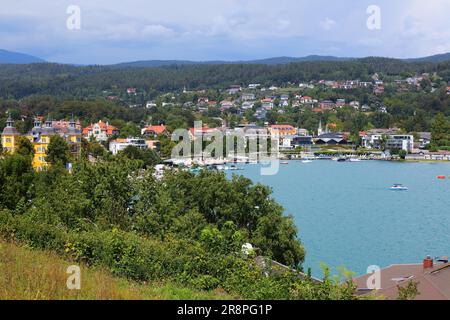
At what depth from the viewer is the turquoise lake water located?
45.4 feet

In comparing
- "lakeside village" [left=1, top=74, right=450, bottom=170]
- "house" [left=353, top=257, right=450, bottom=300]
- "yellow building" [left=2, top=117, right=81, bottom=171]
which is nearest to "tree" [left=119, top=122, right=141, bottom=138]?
"lakeside village" [left=1, top=74, right=450, bottom=170]

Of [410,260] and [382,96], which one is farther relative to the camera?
[382,96]

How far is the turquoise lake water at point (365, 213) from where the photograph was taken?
45.4 ft

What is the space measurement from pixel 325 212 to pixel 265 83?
2763 inches

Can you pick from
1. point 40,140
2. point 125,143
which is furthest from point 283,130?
point 40,140

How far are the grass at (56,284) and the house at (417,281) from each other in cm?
243

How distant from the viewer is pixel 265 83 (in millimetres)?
89188

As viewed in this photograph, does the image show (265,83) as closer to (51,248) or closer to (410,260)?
(410,260)

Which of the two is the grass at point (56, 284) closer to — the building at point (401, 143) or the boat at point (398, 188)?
the boat at point (398, 188)

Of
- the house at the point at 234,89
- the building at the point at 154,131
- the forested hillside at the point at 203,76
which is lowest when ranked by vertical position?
the building at the point at 154,131

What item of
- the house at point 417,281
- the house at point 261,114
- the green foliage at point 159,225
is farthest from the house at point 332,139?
the house at point 417,281

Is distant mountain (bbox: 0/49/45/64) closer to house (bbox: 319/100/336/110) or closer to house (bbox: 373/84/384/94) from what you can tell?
house (bbox: 319/100/336/110)

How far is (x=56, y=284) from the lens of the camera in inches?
126
